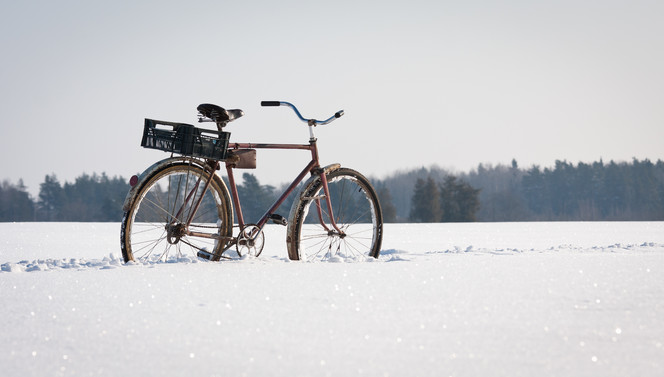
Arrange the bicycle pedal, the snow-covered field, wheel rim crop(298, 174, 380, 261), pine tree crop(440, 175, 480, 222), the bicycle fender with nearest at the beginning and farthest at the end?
the snow-covered field < the bicycle fender < the bicycle pedal < wheel rim crop(298, 174, 380, 261) < pine tree crop(440, 175, 480, 222)

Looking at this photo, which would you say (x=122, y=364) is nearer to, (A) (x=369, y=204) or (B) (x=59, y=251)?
(A) (x=369, y=204)

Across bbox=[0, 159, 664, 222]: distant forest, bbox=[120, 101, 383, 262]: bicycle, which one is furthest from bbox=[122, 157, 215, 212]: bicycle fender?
bbox=[0, 159, 664, 222]: distant forest

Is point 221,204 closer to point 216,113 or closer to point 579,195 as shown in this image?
point 216,113

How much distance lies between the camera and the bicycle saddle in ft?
13.6

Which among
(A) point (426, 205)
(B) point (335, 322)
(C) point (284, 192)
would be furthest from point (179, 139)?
(A) point (426, 205)

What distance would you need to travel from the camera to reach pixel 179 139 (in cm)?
388

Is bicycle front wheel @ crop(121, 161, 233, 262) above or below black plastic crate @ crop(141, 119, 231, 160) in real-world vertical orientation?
below

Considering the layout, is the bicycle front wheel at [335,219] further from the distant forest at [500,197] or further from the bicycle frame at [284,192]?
the distant forest at [500,197]

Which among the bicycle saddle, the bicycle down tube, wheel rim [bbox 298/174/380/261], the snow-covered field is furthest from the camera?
wheel rim [bbox 298/174/380/261]

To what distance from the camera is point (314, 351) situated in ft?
5.40

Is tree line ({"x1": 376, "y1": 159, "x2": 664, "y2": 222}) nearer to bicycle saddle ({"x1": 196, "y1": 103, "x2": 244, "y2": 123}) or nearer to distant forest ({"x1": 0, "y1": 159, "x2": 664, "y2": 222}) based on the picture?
distant forest ({"x1": 0, "y1": 159, "x2": 664, "y2": 222})

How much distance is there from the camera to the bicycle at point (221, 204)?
12.8 ft

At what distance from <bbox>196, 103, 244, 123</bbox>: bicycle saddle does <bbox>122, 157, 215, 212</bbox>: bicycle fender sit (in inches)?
15.1

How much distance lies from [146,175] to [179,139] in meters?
0.34
